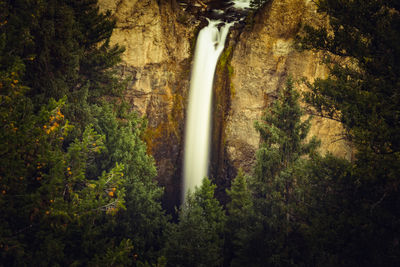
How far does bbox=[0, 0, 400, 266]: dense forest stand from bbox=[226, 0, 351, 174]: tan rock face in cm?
528

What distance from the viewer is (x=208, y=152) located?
20.4 metres

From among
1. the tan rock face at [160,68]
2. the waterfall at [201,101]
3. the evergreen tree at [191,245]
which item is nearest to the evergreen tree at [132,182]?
the evergreen tree at [191,245]

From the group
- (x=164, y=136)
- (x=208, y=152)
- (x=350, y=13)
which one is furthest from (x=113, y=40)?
(x=350, y=13)

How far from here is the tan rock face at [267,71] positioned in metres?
17.4

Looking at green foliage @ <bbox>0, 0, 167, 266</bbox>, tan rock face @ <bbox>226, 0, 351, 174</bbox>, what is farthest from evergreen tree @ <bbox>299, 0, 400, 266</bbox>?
tan rock face @ <bbox>226, 0, 351, 174</bbox>

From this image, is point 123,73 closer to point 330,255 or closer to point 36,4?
point 36,4

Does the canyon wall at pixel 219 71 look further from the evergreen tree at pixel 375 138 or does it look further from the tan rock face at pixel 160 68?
the evergreen tree at pixel 375 138

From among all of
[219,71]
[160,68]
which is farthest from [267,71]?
[160,68]

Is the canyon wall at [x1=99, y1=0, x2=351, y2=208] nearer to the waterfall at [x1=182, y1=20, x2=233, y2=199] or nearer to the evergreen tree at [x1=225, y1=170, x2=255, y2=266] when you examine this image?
the waterfall at [x1=182, y1=20, x2=233, y2=199]

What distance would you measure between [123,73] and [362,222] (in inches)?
612

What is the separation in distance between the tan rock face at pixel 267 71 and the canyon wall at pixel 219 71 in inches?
2.1

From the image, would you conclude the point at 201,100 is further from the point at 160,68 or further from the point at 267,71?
the point at 267,71

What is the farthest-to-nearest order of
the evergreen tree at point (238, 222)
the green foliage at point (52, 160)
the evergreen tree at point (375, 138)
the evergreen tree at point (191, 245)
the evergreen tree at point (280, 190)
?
the evergreen tree at point (238, 222) → the evergreen tree at point (280, 190) → the evergreen tree at point (191, 245) → the evergreen tree at point (375, 138) → the green foliage at point (52, 160)

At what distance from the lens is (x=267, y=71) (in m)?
18.5
